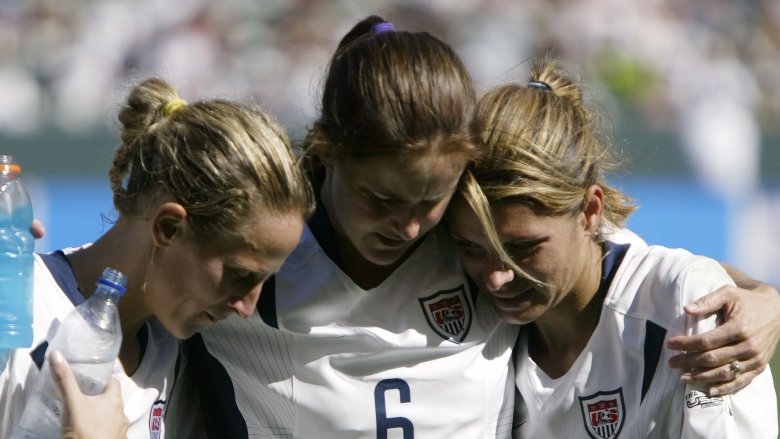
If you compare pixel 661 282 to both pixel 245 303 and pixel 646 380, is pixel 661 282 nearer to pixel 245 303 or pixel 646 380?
pixel 646 380

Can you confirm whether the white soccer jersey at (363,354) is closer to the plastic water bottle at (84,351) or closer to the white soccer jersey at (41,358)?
the white soccer jersey at (41,358)

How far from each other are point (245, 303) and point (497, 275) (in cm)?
65

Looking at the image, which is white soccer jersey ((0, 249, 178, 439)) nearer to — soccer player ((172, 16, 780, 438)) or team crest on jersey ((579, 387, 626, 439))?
soccer player ((172, 16, 780, 438))

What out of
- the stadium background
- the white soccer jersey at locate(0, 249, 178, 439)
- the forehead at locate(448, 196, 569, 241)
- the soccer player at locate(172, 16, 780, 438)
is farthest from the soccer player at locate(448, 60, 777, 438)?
the stadium background

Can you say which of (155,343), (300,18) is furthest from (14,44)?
(155,343)

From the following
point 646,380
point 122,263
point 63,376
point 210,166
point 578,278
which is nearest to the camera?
point 63,376

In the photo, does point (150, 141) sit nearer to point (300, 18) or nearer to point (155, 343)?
point (155, 343)

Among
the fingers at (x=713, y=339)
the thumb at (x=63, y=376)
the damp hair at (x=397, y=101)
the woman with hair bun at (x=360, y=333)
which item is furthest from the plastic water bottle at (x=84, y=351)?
the fingers at (x=713, y=339)

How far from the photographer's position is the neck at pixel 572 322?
2.92 metres

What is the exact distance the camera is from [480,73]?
879cm

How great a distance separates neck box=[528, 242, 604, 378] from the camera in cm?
292

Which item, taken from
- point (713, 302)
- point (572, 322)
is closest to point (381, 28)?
point (572, 322)

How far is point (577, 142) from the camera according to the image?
109 inches

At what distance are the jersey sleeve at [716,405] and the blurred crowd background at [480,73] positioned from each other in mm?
5505
